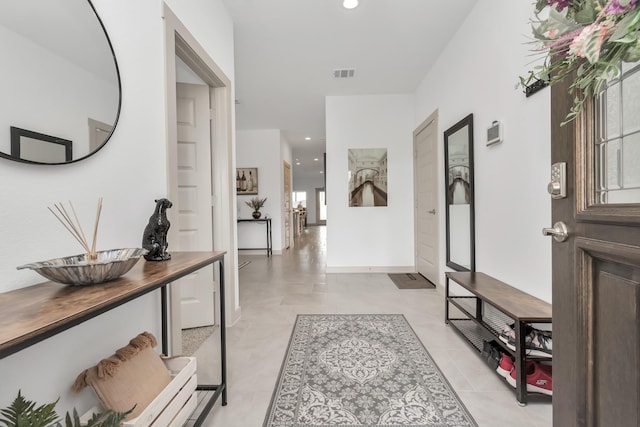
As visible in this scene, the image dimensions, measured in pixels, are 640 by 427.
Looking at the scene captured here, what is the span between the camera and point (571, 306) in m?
0.78

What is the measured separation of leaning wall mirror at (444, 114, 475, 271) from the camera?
8.32 feet

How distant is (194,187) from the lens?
2395mm

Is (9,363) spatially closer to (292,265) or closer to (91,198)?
(91,198)

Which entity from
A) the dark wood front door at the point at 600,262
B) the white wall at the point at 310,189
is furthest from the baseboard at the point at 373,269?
the white wall at the point at 310,189

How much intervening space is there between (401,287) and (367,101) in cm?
277

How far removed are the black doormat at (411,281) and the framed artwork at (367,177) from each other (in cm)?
110

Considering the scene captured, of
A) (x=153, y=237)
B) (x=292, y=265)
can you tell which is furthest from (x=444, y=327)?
(x=292, y=265)

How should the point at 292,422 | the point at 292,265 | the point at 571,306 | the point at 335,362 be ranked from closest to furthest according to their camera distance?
the point at 571,306 < the point at 292,422 < the point at 335,362 < the point at 292,265

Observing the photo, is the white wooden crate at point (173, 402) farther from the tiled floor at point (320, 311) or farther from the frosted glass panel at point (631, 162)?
the frosted glass panel at point (631, 162)

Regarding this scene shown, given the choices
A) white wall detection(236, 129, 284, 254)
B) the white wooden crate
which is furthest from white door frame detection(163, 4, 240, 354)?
white wall detection(236, 129, 284, 254)

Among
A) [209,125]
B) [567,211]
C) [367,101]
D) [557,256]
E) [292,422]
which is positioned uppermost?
[367,101]

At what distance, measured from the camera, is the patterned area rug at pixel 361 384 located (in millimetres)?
1362

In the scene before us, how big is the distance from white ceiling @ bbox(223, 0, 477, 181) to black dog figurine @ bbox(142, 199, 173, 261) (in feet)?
6.77

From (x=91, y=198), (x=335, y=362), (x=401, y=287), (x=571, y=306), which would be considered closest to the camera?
(x=571, y=306)
